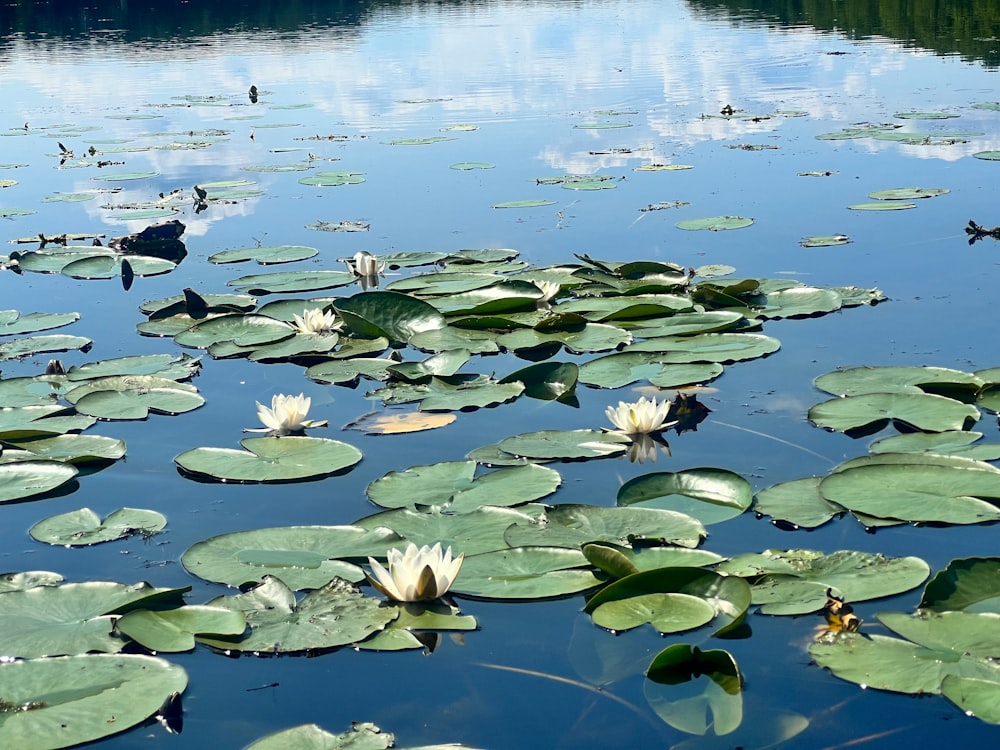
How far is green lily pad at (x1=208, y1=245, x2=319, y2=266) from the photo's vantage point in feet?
21.0

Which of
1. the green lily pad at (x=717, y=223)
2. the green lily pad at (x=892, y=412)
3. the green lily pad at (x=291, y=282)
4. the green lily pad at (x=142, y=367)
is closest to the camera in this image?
the green lily pad at (x=892, y=412)

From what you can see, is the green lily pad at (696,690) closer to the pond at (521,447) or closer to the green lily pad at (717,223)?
the pond at (521,447)

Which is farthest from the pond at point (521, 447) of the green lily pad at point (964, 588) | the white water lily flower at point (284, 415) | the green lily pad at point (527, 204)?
the green lily pad at point (527, 204)

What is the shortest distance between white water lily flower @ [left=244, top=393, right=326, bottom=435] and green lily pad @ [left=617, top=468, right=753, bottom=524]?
4.03 feet

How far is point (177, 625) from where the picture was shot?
2.54 metres

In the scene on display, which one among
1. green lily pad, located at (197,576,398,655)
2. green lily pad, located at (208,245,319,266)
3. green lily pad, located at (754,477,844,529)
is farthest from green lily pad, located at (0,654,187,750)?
green lily pad, located at (208,245,319,266)

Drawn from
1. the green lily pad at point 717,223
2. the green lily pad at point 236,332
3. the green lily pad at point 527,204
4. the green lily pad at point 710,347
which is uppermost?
the green lily pad at point 527,204

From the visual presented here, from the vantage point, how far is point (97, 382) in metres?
4.34

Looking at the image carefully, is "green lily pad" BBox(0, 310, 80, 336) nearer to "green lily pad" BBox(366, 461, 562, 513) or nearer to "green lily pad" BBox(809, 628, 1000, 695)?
"green lily pad" BBox(366, 461, 562, 513)

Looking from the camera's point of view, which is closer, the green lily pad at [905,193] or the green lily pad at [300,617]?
the green lily pad at [300,617]

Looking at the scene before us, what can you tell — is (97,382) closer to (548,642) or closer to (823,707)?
(548,642)

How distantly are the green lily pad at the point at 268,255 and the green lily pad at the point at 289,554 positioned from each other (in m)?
3.61

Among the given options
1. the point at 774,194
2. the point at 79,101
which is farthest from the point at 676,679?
the point at 79,101

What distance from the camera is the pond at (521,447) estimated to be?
227cm
